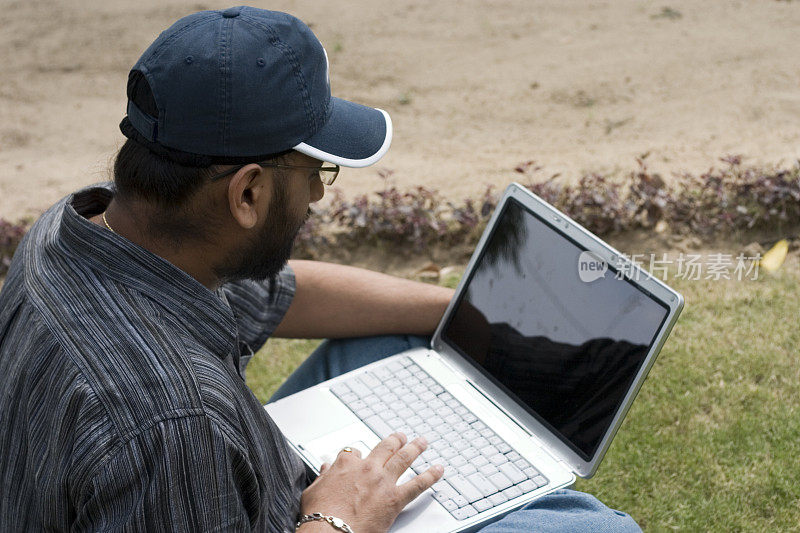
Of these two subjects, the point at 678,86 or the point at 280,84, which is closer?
the point at 280,84

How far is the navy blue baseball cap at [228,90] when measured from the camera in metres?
1.78

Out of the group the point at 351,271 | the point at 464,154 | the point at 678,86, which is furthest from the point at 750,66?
the point at 351,271

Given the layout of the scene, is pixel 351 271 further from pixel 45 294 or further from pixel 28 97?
pixel 28 97

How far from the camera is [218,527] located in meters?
1.69

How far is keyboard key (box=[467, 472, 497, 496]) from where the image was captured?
2176 millimetres

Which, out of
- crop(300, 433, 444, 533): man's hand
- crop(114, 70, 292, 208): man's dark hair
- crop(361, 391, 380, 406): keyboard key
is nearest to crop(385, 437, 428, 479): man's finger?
crop(300, 433, 444, 533): man's hand

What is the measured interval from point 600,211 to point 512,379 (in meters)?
1.98

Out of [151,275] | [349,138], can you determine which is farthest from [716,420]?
[151,275]

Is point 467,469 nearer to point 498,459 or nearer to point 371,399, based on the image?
point 498,459

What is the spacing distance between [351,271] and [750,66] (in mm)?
4040

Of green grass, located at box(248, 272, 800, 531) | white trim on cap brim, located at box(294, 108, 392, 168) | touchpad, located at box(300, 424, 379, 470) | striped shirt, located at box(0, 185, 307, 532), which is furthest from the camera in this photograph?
green grass, located at box(248, 272, 800, 531)

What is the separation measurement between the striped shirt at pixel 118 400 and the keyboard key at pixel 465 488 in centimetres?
46

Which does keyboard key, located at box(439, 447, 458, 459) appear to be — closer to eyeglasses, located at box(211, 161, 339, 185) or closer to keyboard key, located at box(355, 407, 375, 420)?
keyboard key, located at box(355, 407, 375, 420)

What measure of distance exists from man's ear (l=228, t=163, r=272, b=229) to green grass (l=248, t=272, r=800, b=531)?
1719 mm
